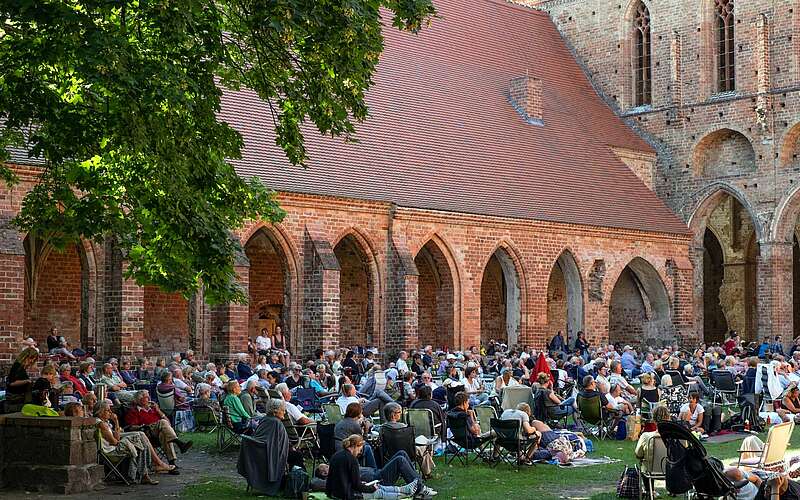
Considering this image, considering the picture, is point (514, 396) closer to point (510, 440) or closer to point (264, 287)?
point (510, 440)

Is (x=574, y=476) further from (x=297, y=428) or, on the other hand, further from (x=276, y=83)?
(x=276, y=83)

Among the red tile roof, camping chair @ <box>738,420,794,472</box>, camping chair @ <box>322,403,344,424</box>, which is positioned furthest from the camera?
the red tile roof

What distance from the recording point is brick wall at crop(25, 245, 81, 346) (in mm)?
29058

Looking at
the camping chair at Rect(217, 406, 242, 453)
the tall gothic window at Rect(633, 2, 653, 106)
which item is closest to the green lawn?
the camping chair at Rect(217, 406, 242, 453)

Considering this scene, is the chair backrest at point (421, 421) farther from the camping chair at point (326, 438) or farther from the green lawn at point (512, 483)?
the camping chair at point (326, 438)

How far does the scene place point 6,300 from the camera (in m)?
23.5

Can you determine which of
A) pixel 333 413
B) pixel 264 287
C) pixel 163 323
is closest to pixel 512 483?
pixel 333 413

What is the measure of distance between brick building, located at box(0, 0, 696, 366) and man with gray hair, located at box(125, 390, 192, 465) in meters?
8.52

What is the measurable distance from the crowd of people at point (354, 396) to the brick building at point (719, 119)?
11.6 metres

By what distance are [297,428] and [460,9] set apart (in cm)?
2730

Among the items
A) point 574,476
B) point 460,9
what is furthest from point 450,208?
point 574,476

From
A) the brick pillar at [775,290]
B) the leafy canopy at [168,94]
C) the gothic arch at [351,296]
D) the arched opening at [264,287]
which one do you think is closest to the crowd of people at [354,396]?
the leafy canopy at [168,94]

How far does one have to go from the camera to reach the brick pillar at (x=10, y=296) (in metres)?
23.5

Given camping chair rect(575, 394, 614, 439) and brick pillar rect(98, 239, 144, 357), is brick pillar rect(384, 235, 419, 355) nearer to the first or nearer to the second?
brick pillar rect(98, 239, 144, 357)
